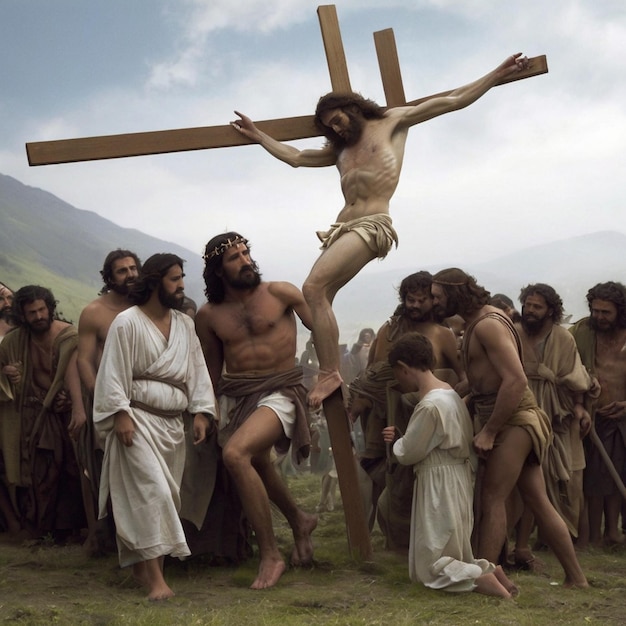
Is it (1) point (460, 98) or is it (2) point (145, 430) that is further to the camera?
(1) point (460, 98)

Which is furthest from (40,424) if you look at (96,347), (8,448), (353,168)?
(353,168)

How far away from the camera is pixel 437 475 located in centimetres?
586

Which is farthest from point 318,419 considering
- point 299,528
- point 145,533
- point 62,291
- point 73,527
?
point 62,291

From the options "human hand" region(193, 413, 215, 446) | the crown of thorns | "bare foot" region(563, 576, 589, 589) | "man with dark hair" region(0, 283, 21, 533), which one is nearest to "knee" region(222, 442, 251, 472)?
"human hand" region(193, 413, 215, 446)

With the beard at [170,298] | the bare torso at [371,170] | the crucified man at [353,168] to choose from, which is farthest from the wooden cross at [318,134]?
the beard at [170,298]

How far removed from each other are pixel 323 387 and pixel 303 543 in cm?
100

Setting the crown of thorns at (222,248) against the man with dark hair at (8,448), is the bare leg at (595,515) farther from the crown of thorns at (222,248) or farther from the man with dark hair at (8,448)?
the man with dark hair at (8,448)

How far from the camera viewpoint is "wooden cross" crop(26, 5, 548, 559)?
6.69 metres

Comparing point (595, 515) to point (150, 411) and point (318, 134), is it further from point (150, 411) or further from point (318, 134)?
point (150, 411)

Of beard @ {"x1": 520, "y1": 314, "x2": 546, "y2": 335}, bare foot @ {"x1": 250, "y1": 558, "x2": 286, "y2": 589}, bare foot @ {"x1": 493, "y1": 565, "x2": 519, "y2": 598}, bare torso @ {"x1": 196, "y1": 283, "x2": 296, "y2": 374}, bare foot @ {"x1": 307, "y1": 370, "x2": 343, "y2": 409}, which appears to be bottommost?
bare foot @ {"x1": 493, "y1": 565, "x2": 519, "y2": 598}

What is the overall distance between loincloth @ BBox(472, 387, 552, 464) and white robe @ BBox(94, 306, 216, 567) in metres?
1.59

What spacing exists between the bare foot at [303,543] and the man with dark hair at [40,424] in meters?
2.21

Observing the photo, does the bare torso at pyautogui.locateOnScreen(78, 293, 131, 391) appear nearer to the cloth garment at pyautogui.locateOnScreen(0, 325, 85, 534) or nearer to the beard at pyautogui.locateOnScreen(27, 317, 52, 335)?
the beard at pyautogui.locateOnScreen(27, 317, 52, 335)

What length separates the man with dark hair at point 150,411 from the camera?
→ 18.8ft
